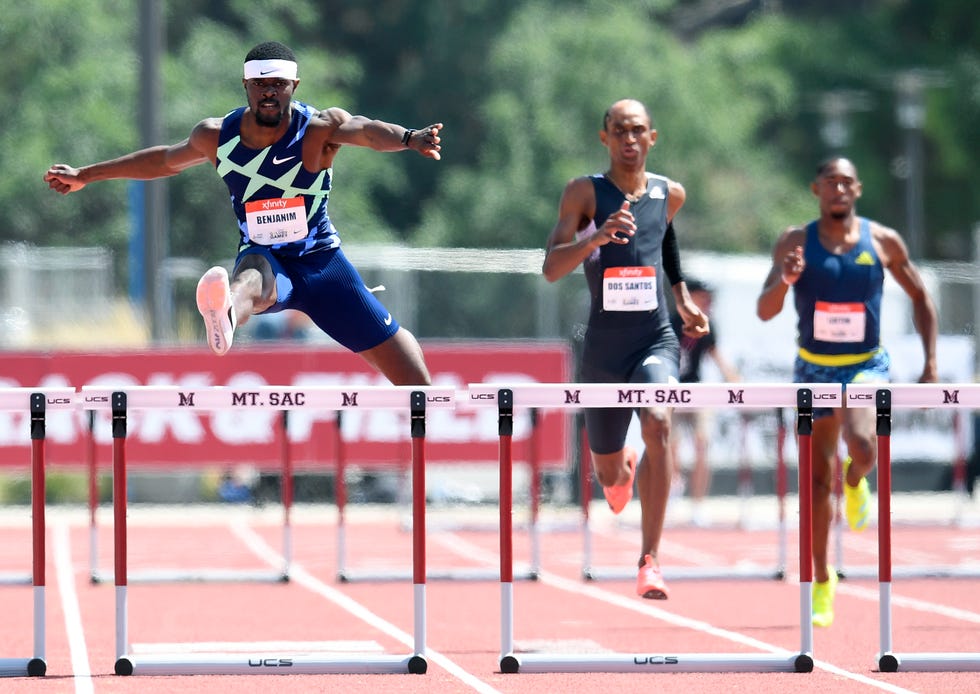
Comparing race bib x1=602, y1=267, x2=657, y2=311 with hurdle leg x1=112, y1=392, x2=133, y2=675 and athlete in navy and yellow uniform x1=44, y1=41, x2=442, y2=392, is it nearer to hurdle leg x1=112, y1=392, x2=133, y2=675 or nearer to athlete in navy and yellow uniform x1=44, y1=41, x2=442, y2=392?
athlete in navy and yellow uniform x1=44, y1=41, x2=442, y2=392

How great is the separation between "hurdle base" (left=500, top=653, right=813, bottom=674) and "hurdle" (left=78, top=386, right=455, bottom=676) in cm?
43

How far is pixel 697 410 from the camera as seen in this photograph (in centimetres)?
1794

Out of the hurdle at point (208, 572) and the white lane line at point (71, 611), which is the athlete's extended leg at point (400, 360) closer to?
the white lane line at point (71, 611)

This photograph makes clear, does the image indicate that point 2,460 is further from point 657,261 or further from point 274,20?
point 274,20

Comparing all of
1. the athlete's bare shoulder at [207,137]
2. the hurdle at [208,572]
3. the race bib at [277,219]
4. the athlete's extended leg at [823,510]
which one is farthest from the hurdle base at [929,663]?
the hurdle at [208,572]

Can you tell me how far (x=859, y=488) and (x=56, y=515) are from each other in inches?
447

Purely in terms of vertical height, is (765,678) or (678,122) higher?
(678,122)

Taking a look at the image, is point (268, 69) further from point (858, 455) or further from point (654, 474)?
point (858, 455)

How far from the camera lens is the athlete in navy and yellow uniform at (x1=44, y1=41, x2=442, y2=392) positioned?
8156 millimetres

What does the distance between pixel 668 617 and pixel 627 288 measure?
249cm

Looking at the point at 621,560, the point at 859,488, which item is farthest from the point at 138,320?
the point at 859,488

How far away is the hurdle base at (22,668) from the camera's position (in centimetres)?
787

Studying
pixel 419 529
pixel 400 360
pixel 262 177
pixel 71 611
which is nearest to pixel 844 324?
pixel 400 360

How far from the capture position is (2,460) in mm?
18750
